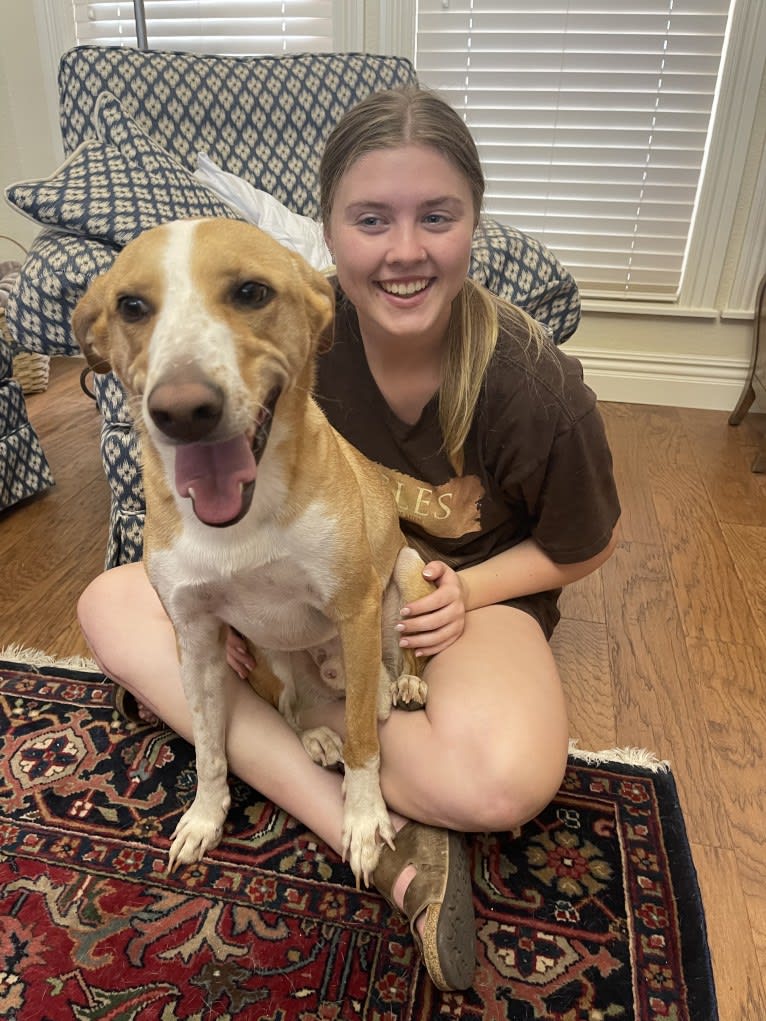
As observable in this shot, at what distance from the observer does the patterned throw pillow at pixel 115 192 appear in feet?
5.81

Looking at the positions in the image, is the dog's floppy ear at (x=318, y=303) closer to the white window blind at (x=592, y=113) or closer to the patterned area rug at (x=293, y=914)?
the patterned area rug at (x=293, y=914)

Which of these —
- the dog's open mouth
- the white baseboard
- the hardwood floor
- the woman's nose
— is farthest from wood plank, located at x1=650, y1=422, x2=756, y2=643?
the dog's open mouth

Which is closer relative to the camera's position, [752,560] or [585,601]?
[585,601]

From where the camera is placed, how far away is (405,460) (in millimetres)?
1389

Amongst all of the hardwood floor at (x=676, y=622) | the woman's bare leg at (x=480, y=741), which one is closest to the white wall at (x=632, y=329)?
the hardwood floor at (x=676, y=622)

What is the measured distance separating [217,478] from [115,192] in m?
1.29

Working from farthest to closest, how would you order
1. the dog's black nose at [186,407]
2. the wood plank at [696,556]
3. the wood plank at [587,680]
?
the wood plank at [696,556] < the wood plank at [587,680] < the dog's black nose at [186,407]

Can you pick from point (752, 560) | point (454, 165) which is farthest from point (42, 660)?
point (752, 560)

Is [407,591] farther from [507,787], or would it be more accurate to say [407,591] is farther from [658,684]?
[658,684]

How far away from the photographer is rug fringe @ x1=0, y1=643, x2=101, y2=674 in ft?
5.53

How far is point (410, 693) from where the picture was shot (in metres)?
1.27

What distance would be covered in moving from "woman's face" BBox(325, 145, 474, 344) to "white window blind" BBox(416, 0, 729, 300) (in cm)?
246

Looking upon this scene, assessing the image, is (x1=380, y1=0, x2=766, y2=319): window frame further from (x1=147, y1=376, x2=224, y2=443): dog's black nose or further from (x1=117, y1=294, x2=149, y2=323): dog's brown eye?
(x1=147, y1=376, x2=224, y2=443): dog's black nose

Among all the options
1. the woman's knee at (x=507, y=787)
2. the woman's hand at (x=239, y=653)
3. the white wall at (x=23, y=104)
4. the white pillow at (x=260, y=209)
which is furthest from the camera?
the white wall at (x=23, y=104)
